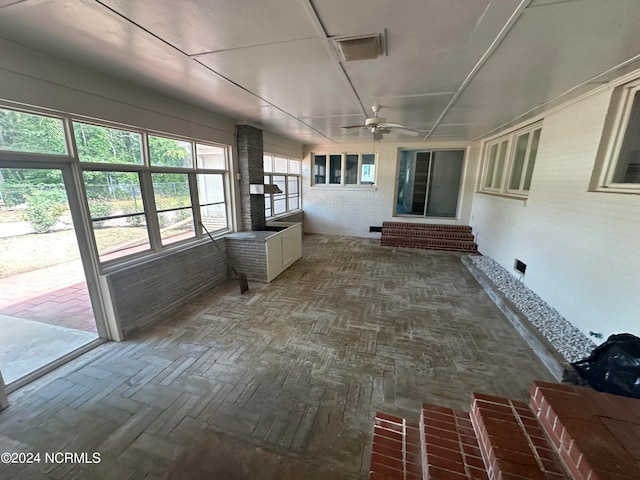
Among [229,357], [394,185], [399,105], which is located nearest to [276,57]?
[399,105]

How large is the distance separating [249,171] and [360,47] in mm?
3379

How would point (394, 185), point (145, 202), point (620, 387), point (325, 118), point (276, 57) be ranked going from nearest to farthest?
point (620, 387) → point (276, 57) → point (145, 202) → point (325, 118) → point (394, 185)

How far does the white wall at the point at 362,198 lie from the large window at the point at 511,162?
60 centimetres

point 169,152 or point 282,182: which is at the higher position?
point 169,152

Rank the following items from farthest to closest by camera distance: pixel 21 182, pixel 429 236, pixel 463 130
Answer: pixel 429 236 → pixel 463 130 → pixel 21 182

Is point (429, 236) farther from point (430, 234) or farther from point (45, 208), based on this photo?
point (45, 208)

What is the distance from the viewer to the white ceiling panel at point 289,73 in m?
2.00

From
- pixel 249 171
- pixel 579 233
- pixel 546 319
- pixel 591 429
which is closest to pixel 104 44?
pixel 249 171

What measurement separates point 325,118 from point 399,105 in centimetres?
131

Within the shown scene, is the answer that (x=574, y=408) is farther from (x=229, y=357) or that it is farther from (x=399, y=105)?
(x=399, y=105)

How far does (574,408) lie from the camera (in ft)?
4.12

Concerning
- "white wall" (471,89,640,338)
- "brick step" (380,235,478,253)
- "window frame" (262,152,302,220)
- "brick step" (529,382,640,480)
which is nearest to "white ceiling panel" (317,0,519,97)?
"white wall" (471,89,640,338)

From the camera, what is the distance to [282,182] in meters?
7.10

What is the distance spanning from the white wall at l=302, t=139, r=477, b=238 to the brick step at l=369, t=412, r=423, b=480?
21.3 ft
